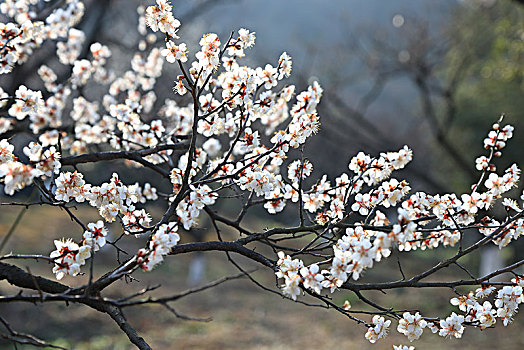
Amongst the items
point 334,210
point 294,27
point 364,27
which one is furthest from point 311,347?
point 294,27

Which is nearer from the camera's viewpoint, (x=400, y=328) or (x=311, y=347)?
(x=400, y=328)

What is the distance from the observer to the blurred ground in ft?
19.3

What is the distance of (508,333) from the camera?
7.11 m

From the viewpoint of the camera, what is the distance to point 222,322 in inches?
272

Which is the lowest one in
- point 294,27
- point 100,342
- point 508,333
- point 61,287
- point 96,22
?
point 61,287

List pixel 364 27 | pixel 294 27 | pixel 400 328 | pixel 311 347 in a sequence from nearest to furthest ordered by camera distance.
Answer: pixel 400 328 < pixel 311 347 < pixel 364 27 < pixel 294 27

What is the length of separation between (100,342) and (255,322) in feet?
7.77

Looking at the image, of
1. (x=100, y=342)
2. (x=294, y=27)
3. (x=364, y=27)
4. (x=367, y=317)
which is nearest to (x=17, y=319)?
(x=100, y=342)

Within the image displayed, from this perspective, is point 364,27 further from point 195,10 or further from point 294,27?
point 294,27

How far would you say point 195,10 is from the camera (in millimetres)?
7582

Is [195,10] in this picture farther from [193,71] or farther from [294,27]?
[294,27]

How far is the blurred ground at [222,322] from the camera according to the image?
5.89 meters

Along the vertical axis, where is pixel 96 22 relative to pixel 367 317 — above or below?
above

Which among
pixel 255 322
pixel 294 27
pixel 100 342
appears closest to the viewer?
pixel 100 342
